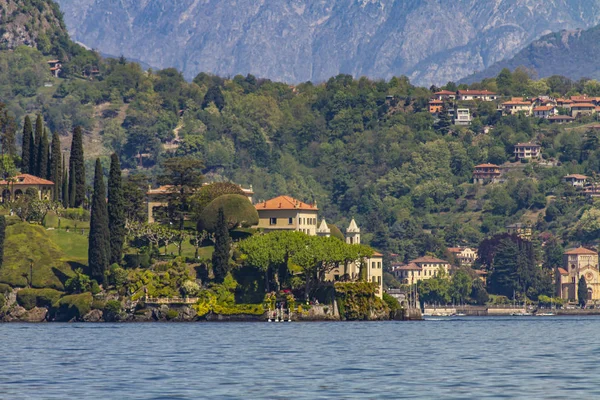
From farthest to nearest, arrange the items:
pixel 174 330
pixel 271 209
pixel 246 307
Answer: pixel 271 209 → pixel 246 307 → pixel 174 330

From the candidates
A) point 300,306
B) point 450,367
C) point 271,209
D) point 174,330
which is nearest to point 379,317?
point 300,306

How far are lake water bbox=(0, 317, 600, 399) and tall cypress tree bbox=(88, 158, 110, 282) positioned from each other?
27.3 metres

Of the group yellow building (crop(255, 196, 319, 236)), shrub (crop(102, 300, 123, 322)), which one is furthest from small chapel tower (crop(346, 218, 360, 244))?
shrub (crop(102, 300, 123, 322))

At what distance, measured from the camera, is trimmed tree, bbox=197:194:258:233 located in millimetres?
158375

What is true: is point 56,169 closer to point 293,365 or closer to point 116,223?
point 116,223

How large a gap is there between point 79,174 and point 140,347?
3085 inches

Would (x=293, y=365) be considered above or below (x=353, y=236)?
below

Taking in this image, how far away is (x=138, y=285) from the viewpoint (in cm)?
14650

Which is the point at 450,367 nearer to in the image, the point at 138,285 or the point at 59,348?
the point at 59,348

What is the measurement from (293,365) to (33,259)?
76719 millimetres

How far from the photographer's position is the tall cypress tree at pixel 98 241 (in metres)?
147

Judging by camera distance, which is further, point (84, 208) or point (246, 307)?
point (84, 208)

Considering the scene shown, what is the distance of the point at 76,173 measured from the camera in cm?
17100

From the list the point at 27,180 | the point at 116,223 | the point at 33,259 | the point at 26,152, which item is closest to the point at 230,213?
the point at 116,223
